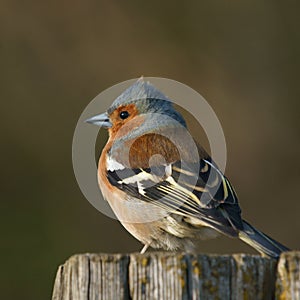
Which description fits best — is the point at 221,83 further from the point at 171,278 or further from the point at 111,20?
the point at 171,278

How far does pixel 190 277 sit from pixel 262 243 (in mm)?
1259

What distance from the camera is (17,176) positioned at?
29.6 feet

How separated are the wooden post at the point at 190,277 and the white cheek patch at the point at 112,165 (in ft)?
6.96

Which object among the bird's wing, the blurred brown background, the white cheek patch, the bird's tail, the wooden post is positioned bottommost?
the wooden post

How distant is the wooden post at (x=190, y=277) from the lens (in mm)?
2824

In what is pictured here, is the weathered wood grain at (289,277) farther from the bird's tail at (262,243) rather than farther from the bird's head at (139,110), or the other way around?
the bird's head at (139,110)

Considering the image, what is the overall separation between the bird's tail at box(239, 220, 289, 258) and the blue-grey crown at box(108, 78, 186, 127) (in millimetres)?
1453

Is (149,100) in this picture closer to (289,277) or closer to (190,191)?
(190,191)

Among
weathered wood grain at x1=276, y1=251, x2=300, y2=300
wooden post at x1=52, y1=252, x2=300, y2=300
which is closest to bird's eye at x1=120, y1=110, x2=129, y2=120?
wooden post at x1=52, y1=252, x2=300, y2=300

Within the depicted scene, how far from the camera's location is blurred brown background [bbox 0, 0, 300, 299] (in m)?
8.61

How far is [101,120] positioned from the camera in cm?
580

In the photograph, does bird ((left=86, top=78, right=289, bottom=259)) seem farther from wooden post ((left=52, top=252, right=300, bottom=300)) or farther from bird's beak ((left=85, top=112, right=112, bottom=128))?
wooden post ((left=52, top=252, right=300, bottom=300))

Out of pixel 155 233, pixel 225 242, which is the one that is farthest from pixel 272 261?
pixel 225 242

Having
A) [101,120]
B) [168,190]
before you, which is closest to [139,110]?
[101,120]
